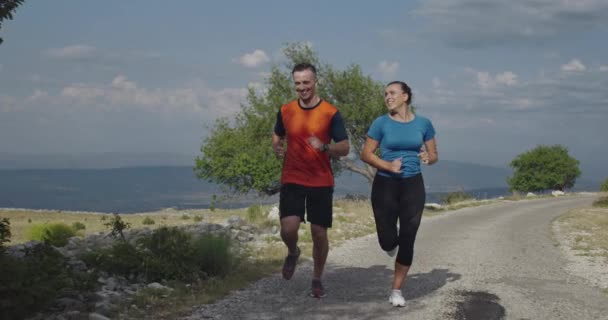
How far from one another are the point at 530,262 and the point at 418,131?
A: 5.83 metres

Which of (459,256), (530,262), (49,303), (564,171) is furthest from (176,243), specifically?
(564,171)

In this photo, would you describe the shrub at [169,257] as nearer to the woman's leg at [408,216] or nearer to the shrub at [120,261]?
the shrub at [120,261]

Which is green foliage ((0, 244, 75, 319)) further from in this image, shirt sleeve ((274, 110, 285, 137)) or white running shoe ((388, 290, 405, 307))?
white running shoe ((388, 290, 405, 307))

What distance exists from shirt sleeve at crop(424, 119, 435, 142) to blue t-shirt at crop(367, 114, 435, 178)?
0.02m

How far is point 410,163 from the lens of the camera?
698 centimetres

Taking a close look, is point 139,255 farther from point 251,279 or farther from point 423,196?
point 423,196

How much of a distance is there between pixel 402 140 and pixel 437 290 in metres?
2.40

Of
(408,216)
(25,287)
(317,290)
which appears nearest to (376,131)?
(408,216)

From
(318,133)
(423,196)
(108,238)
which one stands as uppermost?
(318,133)

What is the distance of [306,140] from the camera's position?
6.96m

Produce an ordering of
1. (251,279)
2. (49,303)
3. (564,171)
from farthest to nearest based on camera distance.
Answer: (564,171) → (251,279) → (49,303)

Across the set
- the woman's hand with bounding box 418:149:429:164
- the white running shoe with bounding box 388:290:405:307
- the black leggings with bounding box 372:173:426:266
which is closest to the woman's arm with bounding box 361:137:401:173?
the black leggings with bounding box 372:173:426:266

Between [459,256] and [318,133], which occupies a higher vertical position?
[318,133]

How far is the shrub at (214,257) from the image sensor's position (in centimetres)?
896
